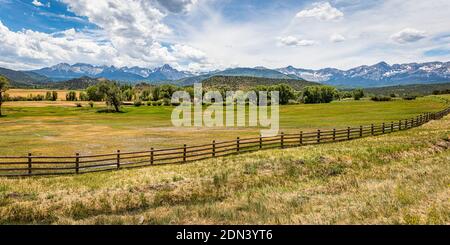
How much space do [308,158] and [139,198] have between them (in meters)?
12.4

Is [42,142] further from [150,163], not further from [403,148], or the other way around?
[403,148]

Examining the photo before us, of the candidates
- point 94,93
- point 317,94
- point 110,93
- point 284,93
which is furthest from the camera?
point 317,94

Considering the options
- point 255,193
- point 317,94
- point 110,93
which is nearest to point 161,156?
point 255,193

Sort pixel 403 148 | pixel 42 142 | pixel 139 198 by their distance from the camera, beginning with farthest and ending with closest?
pixel 42 142
pixel 403 148
pixel 139 198

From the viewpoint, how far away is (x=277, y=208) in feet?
Answer: 39.3

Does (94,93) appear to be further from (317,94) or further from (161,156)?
(161,156)

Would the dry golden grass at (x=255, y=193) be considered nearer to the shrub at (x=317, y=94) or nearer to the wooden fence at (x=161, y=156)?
the wooden fence at (x=161, y=156)

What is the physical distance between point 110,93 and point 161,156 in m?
88.2

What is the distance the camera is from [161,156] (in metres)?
30.0
